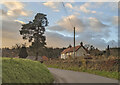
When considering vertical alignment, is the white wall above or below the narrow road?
above

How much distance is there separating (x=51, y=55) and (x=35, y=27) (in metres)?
29.0

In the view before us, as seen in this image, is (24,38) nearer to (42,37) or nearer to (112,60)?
(42,37)

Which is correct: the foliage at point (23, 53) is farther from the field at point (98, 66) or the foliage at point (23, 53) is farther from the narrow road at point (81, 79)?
the narrow road at point (81, 79)

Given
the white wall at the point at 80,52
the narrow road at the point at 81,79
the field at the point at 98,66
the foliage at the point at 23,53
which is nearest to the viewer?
the narrow road at the point at 81,79

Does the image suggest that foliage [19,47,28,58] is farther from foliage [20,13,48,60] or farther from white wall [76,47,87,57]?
white wall [76,47,87,57]

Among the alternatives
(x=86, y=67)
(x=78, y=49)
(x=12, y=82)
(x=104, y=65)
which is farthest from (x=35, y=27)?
(x=12, y=82)

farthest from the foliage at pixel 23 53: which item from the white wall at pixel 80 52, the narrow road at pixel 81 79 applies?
the narrow road at pixel 81 79

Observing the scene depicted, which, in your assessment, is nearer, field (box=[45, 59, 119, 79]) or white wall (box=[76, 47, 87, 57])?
field (box=[45, 59, 119, 79])

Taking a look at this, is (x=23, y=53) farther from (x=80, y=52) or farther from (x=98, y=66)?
(x=98, y=66)

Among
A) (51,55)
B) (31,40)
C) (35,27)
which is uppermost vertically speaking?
(35,27)

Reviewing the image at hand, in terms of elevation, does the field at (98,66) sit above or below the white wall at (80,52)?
below

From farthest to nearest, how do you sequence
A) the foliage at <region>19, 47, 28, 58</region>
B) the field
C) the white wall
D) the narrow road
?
A: 1. the white wall
2. the foliage at <region>19, 47, 28, 58</region>
3. the field
4. the narrow road

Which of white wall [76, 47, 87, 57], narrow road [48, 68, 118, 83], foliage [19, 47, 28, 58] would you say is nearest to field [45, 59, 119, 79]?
narrow road [48, 68, 118, 83]

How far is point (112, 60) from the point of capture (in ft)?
80.4
